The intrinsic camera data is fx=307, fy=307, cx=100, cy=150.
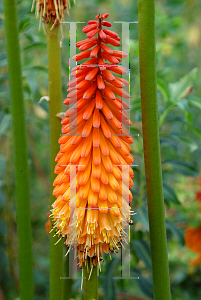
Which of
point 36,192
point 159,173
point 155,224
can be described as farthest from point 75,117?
point 36,192

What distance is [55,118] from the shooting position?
1.21 meters

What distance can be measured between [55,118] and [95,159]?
0.30 metres

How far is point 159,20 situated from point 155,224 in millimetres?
2380

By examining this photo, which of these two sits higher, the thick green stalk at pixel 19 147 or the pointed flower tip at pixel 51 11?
the pointed flower tip at pixel 51 11

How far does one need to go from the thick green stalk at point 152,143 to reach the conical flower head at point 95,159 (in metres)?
0.07

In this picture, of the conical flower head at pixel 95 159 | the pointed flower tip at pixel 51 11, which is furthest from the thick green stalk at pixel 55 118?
the conical flower head at pixel 95 159

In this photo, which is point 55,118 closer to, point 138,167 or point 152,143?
point 152,143

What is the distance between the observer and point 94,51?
3.09 ft

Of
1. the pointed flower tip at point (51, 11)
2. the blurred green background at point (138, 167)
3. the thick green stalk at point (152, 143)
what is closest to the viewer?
the thick green stalk at point (152, 143)

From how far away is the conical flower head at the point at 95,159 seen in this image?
0.98 m

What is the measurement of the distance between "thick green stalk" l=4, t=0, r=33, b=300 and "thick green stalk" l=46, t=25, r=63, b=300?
0.09m

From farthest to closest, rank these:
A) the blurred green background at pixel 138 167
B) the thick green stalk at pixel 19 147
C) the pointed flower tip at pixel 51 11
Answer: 1. the blurred green background at pixel 138 167
2. the pointed flower tip at pixel 51 11
3. the thick green stalk at pixel 19 147

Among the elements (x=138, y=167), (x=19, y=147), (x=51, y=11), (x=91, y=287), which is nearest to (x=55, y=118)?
(x=19, y=147)

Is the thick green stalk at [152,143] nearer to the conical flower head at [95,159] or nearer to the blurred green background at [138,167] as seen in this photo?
the conical flower head at [95,159]
